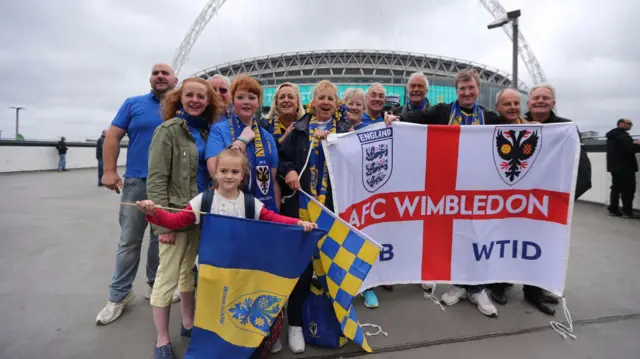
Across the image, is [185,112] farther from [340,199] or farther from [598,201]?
[598,201]

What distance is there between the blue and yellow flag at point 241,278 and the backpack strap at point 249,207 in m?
0.16

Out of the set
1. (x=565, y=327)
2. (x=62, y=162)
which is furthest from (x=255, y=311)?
(x=62, y=162)

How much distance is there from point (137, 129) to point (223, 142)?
97 centimetres

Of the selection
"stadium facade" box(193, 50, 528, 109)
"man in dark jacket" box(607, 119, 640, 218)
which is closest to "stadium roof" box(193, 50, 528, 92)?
"stadium facade" box(193, 50, 528, 109)

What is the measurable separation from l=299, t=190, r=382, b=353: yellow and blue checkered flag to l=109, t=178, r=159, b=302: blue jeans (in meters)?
1.50

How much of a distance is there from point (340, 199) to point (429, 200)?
0.84 m

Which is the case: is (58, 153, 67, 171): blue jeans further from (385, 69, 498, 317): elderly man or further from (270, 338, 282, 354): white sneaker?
(385, 69, 498, 317): elderly man

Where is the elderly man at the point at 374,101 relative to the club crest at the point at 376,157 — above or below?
above

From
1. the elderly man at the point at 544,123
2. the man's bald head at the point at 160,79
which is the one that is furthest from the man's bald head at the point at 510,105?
the man's bald head at the point at 160,79

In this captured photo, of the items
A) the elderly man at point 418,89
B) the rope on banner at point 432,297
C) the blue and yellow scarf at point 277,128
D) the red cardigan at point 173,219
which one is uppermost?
the elderly man at point 418,89

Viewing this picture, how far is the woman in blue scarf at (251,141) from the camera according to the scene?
2096 mm

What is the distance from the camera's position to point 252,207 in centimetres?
197

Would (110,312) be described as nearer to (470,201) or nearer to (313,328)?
(313,328)

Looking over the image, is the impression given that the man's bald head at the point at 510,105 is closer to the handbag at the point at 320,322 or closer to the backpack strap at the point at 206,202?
the handbag at the point at 320,322
